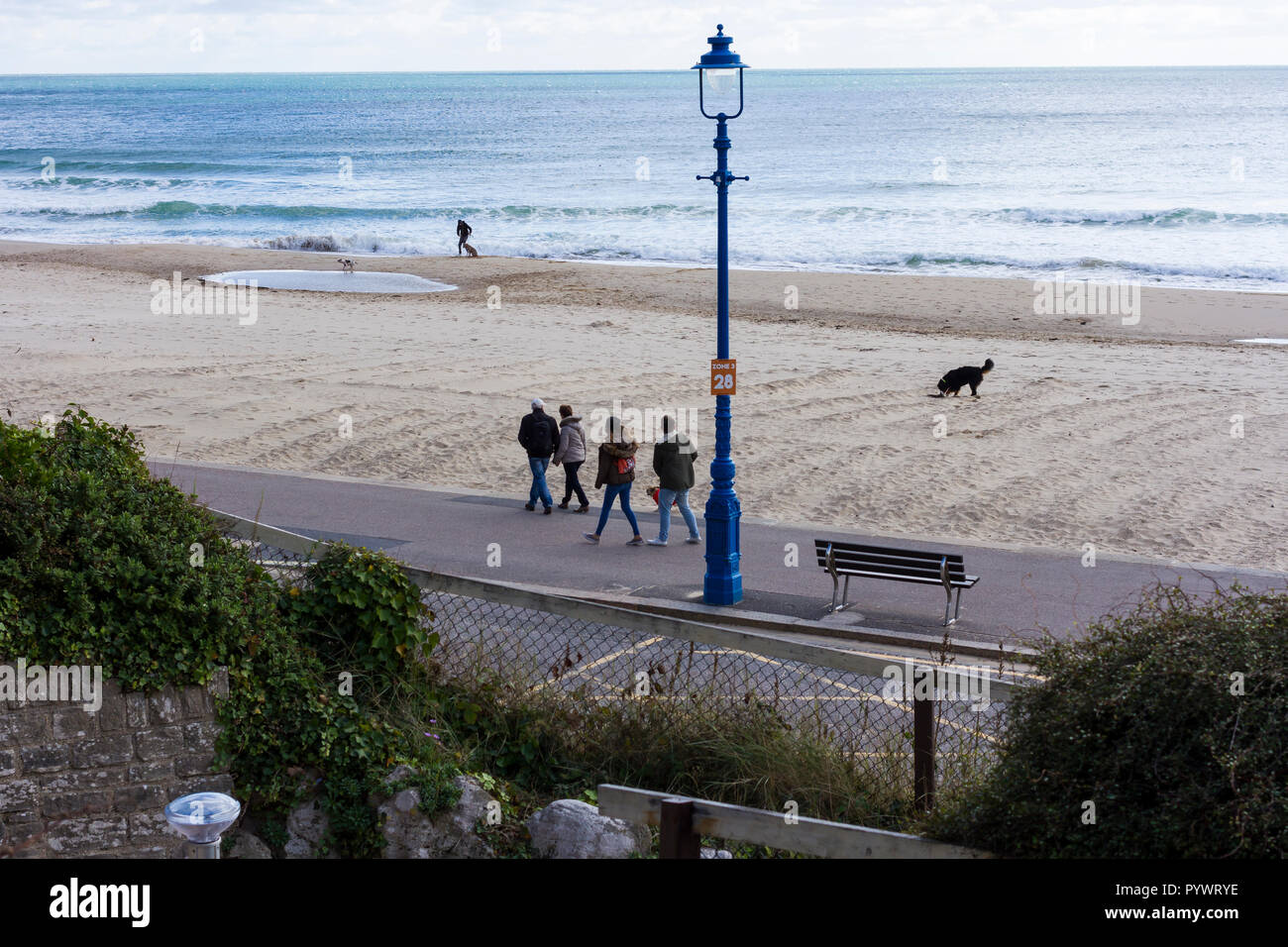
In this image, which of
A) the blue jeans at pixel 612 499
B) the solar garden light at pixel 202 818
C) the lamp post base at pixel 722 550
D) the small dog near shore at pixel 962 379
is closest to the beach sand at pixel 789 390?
the small dog near shore at pixel 962 379

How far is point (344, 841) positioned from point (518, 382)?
17.6 metres

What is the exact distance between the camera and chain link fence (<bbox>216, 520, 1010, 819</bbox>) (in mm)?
6172

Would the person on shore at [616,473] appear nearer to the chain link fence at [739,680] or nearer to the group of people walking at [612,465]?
the group of people walking at [612,465]

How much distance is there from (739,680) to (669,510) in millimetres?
5151

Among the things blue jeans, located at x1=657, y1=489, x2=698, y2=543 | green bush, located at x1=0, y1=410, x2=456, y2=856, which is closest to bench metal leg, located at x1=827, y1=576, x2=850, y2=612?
blue jeans, located at x1=657, y1=489, x2=698, y2=543

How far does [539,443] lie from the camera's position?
50.5 feet

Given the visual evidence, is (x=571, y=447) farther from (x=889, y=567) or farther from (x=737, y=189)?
(x=737, y=189)

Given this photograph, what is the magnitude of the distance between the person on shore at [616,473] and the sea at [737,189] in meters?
30.0

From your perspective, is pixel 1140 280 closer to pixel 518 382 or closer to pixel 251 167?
pixel 518 382

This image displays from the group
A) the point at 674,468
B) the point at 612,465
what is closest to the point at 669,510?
the point at 674,468

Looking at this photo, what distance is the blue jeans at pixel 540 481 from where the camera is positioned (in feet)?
50.6
